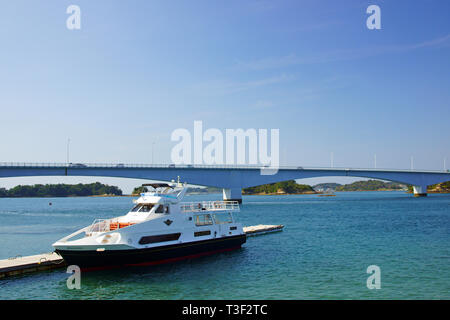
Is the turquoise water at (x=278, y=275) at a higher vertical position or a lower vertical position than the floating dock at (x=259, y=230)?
higher

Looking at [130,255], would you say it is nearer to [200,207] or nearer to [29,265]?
[29,265]

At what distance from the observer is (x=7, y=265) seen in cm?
2236

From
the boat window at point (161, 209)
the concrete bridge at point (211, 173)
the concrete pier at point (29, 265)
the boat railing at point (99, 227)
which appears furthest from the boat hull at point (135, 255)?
the concrete bridge at point (211, 173)

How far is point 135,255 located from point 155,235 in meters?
1.92

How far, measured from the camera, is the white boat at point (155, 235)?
885 inches

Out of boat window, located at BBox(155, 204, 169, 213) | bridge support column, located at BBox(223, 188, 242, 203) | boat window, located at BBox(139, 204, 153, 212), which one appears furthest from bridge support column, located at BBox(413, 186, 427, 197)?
boat window, located at BBox(139, 204, 153, 212)

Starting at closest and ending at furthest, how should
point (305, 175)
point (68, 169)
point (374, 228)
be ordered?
1. point (374, 228)
2. point (68, 169)
3. point (305, 175)

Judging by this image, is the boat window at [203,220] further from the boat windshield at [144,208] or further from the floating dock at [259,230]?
the floating dock at [259,230]

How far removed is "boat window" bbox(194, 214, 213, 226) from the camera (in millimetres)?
28595

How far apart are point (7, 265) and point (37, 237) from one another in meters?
18.4

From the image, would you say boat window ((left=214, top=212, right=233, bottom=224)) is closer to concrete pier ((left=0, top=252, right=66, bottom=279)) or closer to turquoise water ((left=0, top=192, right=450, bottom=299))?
turquoise water ((left=0, top=192, right=450, bottom=299))

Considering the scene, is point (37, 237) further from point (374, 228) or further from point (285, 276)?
point (374, 228)

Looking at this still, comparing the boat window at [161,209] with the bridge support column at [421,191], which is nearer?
the boat window at [161,209]
